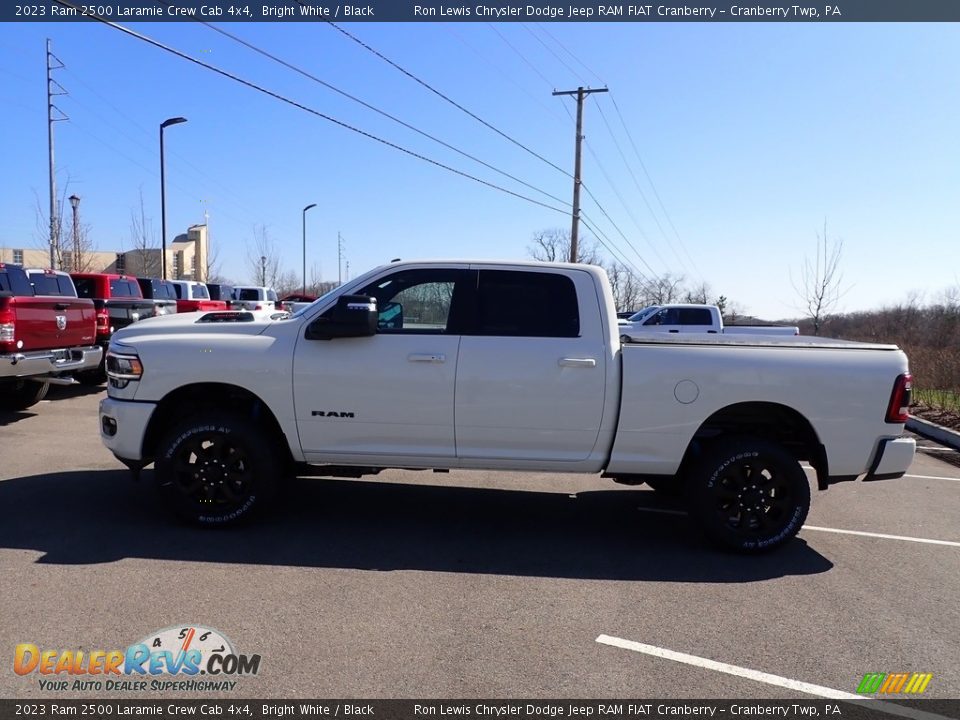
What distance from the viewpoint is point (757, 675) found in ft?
10.6

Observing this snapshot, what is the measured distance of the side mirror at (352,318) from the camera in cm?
454

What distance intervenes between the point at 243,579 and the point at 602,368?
9.18 ft

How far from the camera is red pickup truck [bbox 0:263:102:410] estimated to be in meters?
7.88

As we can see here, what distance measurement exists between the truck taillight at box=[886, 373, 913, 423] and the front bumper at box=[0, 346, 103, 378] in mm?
9234

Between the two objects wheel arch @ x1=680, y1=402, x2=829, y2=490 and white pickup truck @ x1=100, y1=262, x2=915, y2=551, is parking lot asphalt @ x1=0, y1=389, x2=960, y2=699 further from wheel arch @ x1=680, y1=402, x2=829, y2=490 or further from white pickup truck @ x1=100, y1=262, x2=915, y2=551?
wheel arch @ x1=680, y1=402, x2=829, y2=490

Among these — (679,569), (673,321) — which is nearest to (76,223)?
(673,321)

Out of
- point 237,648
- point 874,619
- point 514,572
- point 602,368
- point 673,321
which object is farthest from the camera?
point 673,321

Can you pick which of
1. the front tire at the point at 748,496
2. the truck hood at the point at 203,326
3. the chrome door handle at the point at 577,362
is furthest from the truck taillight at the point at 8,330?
the front tire at the point at 748,496

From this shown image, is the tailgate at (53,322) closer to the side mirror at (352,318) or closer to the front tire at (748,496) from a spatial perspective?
the side mirror at (352,318)

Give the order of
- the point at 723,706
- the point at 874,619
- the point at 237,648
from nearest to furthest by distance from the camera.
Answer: the point at 723,706 → the point at 237,648 → the point at 874,619

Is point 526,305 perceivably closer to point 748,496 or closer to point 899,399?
point 748,496

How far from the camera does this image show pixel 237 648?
3311 mm

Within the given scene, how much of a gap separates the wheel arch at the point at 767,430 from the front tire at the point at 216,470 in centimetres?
324

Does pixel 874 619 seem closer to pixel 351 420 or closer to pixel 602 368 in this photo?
pixel 602 368
